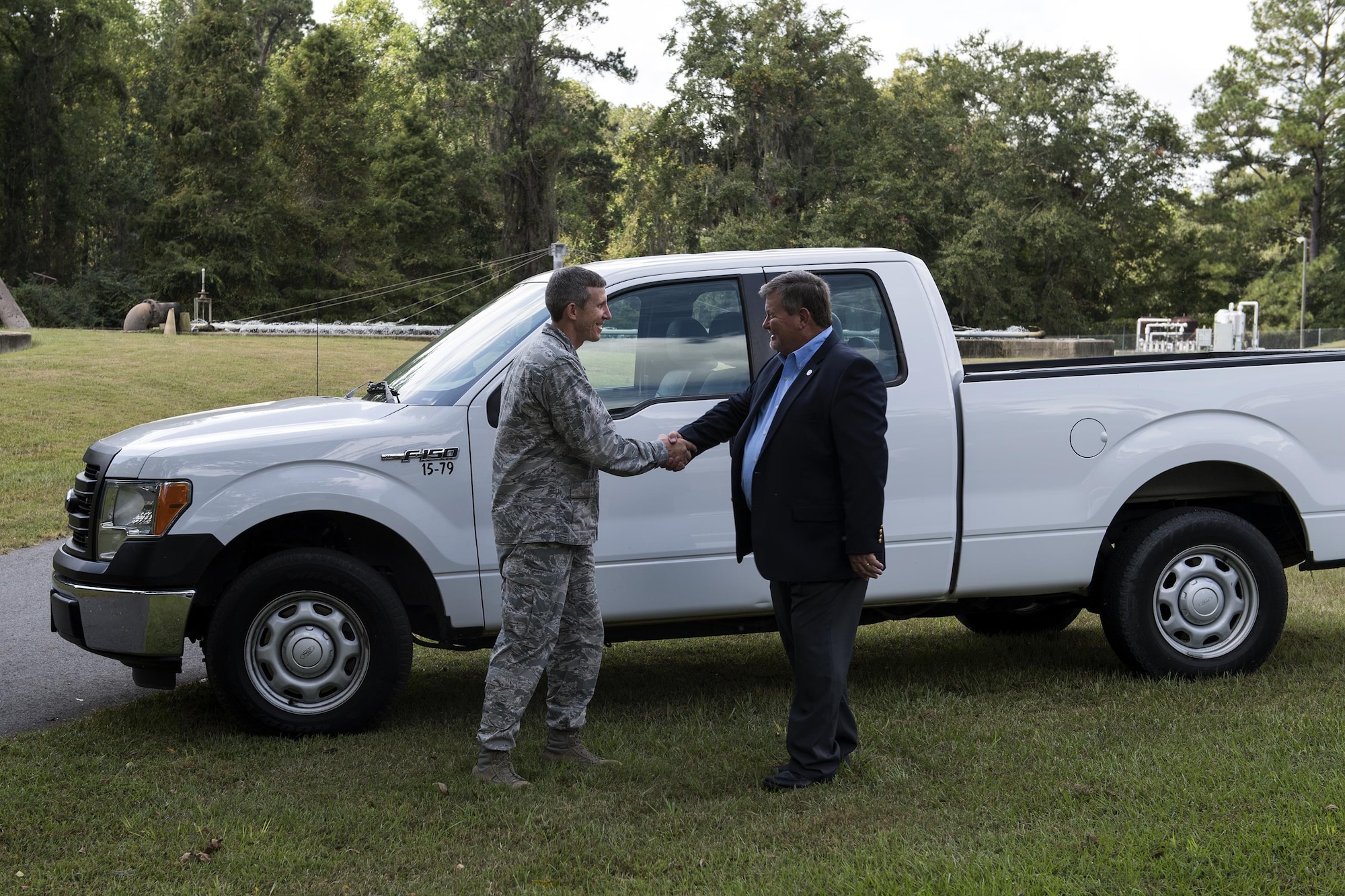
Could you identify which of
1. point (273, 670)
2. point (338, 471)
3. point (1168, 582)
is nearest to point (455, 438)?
point (338, 471)

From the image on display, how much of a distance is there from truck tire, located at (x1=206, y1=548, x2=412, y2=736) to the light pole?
192ft

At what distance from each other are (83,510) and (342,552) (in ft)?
3.58

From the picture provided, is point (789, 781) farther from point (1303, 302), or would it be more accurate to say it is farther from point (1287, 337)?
Result: point (1287, 337)

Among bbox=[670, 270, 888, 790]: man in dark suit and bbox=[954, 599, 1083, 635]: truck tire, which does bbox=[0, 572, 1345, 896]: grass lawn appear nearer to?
bbox=[670, 270, 888, 790]: man in dark suit

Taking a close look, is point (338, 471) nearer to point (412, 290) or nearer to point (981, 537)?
point (981, 537)

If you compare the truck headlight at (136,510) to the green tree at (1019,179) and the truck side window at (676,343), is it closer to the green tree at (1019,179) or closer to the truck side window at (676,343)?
the truck side window at (676,343)

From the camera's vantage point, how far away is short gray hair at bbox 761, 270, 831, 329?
470cm

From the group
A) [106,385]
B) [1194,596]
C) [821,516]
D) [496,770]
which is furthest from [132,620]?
[106,385]

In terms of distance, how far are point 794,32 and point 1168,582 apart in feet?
183

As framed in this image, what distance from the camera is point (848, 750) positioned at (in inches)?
195

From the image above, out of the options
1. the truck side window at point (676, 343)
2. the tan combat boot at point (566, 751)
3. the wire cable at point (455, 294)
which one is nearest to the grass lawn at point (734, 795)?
the tan combat boot at point (566, 751)

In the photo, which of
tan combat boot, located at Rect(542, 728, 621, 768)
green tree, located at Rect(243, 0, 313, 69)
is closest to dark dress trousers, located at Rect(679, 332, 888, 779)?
tan combat boot, located at Rect(542, 728, 621, 768)

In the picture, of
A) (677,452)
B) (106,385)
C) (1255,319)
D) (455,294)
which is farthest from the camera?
(1255,319)

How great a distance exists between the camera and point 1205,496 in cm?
632
